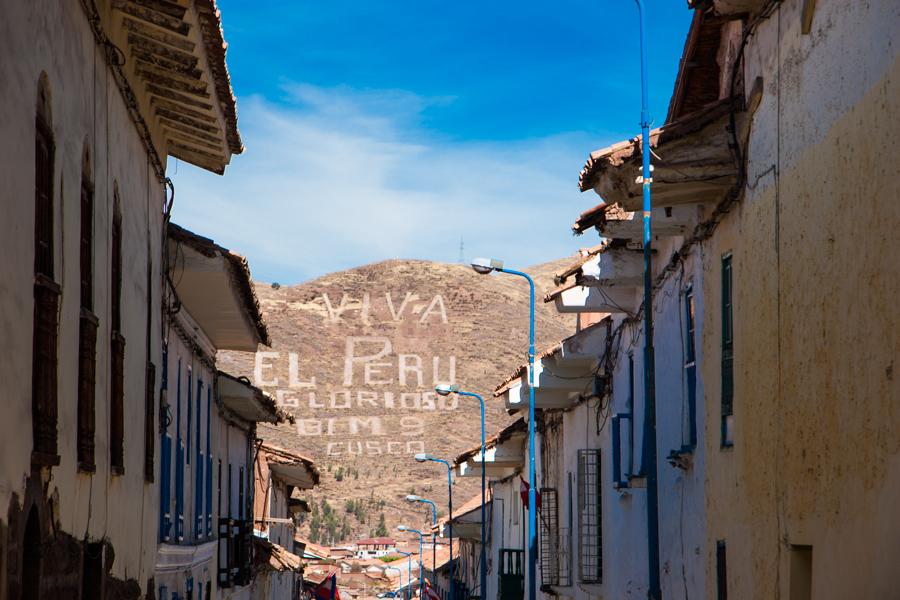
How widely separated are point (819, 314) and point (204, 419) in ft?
48.0

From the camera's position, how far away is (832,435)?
11.1 m

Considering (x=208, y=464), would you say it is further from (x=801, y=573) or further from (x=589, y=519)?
(x=801, y=573)

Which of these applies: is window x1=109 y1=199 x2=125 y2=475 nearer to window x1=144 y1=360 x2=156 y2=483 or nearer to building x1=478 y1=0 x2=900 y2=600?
window x1=144 y1=360 x2=156 y2=483

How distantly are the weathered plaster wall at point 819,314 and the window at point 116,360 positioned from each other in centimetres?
573

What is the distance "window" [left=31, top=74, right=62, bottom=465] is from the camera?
9.86 meters

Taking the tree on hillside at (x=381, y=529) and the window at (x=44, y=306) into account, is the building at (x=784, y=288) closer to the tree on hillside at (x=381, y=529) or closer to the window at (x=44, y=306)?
the window at (x=44, y=306)

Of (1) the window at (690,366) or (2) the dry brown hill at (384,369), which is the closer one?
(1) the window at (690,366)

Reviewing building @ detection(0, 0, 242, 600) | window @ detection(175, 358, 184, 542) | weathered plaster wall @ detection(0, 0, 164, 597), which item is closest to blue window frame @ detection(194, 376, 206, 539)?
window @ detection(175, 358, 184, 542)

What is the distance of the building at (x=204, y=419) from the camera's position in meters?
18.8

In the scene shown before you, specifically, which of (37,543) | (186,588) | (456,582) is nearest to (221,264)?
(186,588)

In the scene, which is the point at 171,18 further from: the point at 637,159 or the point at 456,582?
the point at 456,582

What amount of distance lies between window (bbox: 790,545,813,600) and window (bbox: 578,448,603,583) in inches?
512

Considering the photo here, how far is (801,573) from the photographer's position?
12297 millimetres

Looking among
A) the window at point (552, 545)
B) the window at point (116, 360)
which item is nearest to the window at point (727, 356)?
the window at point (116, 360)
